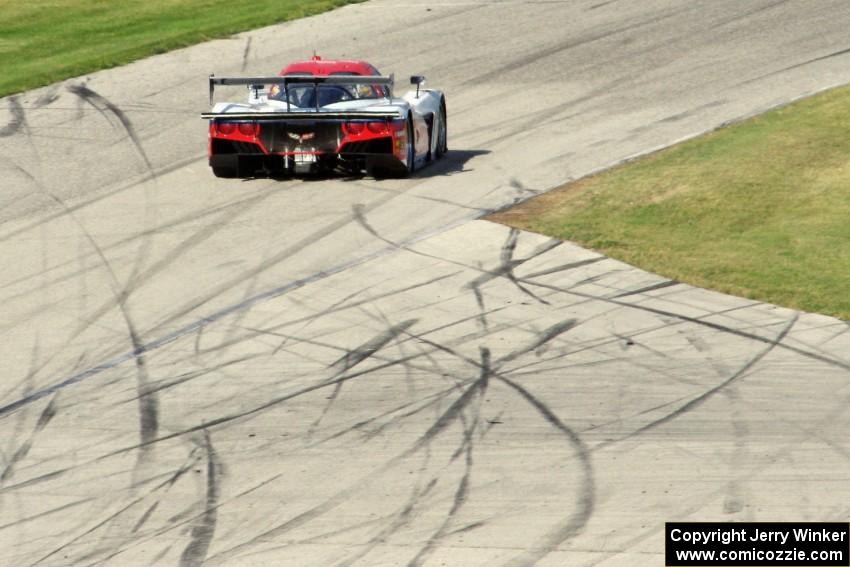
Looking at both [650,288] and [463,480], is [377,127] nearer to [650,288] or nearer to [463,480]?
[650,288]

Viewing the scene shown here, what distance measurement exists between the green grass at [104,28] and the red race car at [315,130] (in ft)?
22.5

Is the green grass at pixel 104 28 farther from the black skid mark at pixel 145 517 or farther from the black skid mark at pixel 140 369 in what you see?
the black skid mark at pixel 145 517

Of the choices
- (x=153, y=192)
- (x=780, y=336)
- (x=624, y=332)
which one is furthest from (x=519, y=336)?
→ (x=153, y=192)

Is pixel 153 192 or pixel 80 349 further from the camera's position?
A: pixel 153 192

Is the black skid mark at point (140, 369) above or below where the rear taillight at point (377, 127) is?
below

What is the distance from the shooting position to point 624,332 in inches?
442

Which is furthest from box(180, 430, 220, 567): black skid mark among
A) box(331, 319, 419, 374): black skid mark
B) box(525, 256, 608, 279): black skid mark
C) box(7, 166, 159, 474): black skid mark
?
box(525, 256, 608, 279): black skid mark

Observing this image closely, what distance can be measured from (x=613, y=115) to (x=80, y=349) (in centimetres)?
986

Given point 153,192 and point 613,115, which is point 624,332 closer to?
point 153,192

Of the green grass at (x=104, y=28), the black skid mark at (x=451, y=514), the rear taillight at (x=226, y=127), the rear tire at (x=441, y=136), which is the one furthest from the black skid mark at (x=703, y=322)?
the green grass at (x=104, y=28)

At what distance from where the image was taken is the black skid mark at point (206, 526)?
24.3ft

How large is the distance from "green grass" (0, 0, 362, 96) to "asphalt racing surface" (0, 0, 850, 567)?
12.3 ft

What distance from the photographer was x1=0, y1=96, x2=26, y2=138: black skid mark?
61.7 feet

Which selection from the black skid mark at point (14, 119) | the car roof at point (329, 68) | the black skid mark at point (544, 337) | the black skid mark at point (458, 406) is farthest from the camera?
the black skid mark at point (14, 119)
